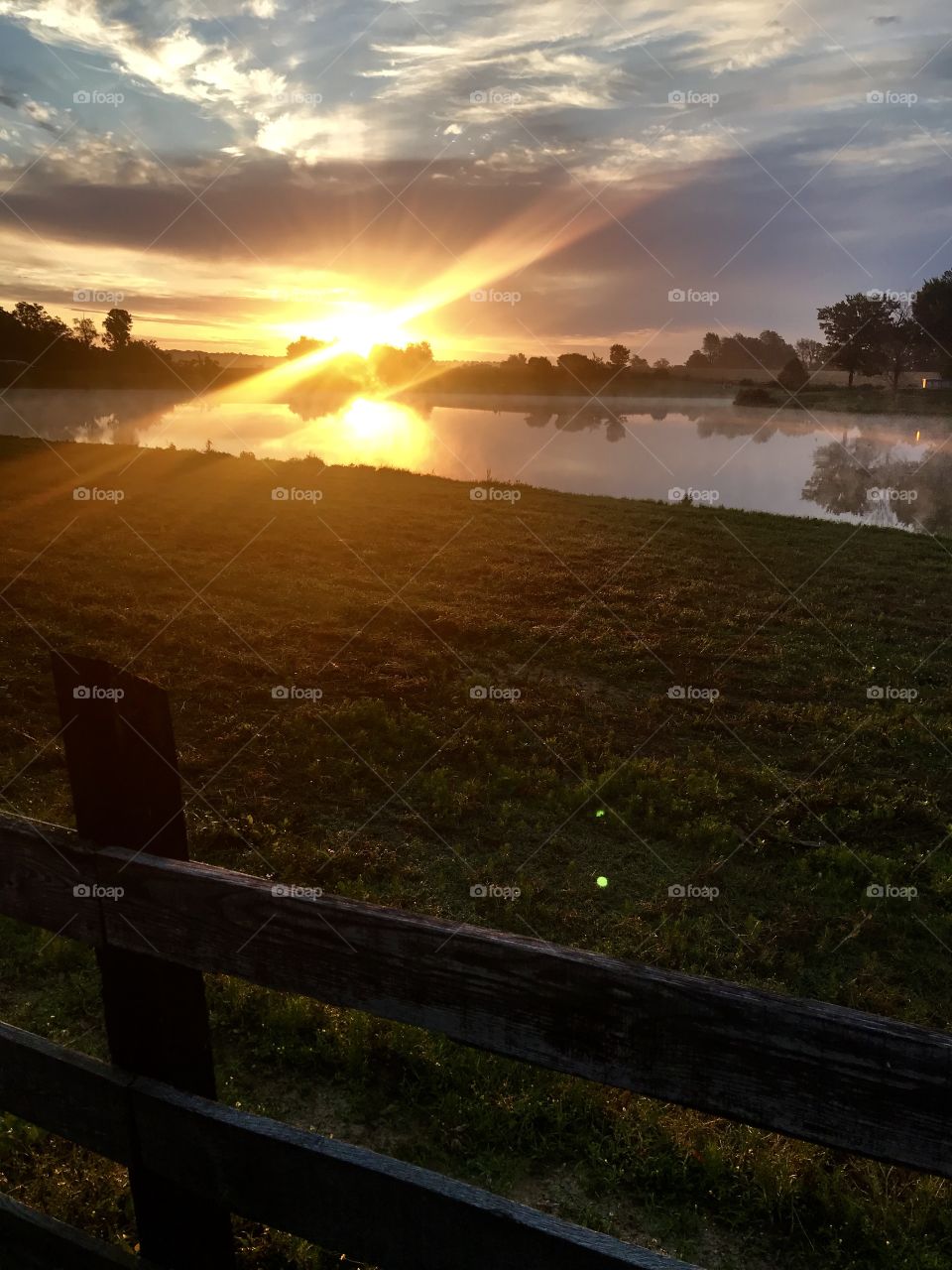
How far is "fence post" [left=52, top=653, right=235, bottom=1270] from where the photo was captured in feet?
8.11

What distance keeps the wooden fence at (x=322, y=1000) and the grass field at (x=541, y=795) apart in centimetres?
177

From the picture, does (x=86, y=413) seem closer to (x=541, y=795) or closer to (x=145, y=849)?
(x=541, y=795)

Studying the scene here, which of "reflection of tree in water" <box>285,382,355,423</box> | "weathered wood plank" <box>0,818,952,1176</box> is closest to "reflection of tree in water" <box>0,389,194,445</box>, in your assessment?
"reflection of tree in water" <box>285,382,355,423</box>

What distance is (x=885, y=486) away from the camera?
134ft

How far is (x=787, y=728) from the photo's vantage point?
10469 mm

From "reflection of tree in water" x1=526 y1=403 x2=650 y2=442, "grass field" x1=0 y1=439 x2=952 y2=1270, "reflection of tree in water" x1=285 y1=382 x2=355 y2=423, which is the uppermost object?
"reflection of tree in water" x1=285 y1=382 x2=355 y2=423

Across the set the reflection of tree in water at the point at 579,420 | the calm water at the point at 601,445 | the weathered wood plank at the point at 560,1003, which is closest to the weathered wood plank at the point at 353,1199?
the weathered wood plank at the point at 560,1003

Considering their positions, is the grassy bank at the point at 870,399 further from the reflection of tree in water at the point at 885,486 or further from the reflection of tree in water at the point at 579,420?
the reflection of tree in water at the point at 885,486

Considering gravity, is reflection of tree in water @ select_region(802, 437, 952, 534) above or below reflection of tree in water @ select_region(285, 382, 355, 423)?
below

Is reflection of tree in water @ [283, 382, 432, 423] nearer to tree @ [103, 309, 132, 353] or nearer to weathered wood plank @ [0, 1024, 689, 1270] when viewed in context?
tree @ [103, 309, 132, 353]

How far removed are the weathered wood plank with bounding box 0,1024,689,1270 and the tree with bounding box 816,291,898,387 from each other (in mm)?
115013

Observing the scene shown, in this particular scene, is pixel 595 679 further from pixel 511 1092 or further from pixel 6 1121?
pixel 6 1121

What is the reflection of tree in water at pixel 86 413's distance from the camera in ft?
148

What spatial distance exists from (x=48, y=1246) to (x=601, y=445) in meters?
54.3
